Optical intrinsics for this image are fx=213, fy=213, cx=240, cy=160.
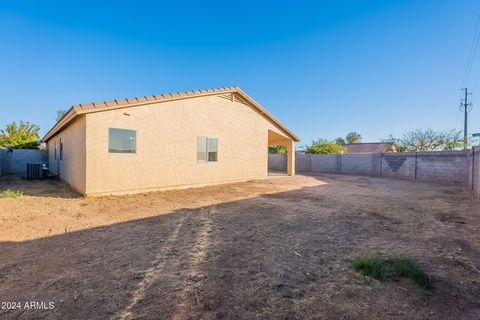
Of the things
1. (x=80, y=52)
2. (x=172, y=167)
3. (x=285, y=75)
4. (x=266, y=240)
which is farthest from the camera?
(x=285, y=75)

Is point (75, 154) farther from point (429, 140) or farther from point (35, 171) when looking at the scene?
point (429, 140)

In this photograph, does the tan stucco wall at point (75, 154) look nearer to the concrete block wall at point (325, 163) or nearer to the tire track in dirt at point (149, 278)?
the tire track in dirt at point (149, 278)

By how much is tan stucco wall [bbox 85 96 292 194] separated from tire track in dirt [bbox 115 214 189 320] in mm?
5308

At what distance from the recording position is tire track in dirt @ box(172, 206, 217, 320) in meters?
2.12

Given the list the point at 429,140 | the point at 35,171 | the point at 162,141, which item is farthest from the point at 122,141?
the point at 429,140

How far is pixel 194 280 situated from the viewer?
2.64 metres

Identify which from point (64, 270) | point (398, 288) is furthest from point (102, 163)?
point (398, 288)

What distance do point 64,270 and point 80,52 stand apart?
50.7ft

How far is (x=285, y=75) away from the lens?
17.6m

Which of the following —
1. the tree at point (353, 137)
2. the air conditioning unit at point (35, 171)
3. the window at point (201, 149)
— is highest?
the tree at point (353, 137)

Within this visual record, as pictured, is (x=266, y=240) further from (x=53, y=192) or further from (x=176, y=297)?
(x=53, y=192)

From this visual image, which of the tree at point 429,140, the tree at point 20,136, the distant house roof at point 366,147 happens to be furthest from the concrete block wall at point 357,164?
the tree at point 20,136

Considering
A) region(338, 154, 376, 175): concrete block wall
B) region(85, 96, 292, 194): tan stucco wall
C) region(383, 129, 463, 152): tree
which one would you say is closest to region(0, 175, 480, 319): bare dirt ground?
region(85, 96, 292, 194): tan stucco wall

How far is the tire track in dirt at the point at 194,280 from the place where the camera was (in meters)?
2.12
